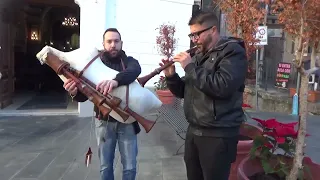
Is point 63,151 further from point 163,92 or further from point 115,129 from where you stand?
point 163,92

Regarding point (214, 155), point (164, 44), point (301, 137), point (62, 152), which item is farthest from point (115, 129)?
point (164, 44)

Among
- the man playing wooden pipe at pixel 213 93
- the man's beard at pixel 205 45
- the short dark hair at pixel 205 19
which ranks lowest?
the man playing wooden pipe at pixel 213 93

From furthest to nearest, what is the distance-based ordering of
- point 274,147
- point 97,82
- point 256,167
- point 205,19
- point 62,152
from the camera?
point 62,152 → point 256,167 → point 274,147 → point 97,82 → point 205,19

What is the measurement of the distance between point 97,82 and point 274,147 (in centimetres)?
154

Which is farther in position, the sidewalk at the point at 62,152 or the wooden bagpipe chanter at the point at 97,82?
the sidewalk at the point at 62,152

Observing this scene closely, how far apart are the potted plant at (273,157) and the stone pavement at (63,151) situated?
1.32m

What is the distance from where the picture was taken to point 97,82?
2.72 metres

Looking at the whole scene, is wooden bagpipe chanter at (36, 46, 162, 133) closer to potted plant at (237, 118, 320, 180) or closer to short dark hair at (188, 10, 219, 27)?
short dark hair at (188, 10, 219, 27)

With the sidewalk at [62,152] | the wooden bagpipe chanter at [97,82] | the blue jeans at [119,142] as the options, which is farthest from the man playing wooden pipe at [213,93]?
the sidewalk at [62,152]

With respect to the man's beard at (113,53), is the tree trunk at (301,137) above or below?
below

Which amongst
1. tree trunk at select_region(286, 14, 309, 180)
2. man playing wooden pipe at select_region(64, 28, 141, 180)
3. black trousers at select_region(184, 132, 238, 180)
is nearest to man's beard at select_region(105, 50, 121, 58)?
man playing wooden pipe at select_region(64, 28, 141, 180)

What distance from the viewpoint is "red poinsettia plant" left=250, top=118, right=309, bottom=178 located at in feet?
9.70

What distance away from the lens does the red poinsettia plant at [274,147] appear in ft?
9.70

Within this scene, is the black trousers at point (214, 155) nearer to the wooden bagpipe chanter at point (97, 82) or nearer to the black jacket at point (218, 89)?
the black jacket at point (218, 89)
